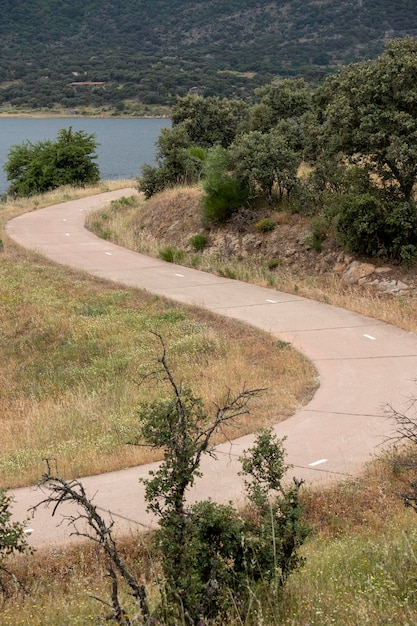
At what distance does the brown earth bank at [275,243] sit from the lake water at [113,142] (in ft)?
71.8

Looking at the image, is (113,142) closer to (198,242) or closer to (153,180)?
(153,180)

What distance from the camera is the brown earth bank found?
619 inches

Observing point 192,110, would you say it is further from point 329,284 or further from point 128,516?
point 128,516

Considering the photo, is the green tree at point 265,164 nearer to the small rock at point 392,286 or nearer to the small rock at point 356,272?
the small rock at point 356,272

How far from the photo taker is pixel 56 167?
1567 inches

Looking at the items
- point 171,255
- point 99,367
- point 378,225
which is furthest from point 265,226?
point 99,367

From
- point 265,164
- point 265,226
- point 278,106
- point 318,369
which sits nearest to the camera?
point 318,369

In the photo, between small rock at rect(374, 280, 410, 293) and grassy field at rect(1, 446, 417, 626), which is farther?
small rock at rect(374, 280, 410, 293)

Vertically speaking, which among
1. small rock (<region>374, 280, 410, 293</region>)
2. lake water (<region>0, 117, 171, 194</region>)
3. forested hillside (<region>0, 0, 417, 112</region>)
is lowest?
lake water (<region>0, 117, 171, 194</region>)

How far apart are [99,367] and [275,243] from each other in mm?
6814

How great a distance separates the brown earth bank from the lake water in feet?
71.8

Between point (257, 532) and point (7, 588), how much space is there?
5.64 feet

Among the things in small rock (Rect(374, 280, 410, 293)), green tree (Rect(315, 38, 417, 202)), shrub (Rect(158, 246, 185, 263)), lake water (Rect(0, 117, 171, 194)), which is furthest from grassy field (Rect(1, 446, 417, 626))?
lake water (Rect(0, 117, 171, 194))

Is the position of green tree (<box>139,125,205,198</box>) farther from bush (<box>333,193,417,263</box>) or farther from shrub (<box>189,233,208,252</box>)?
bush (<box>333,193,417,263</box>)
